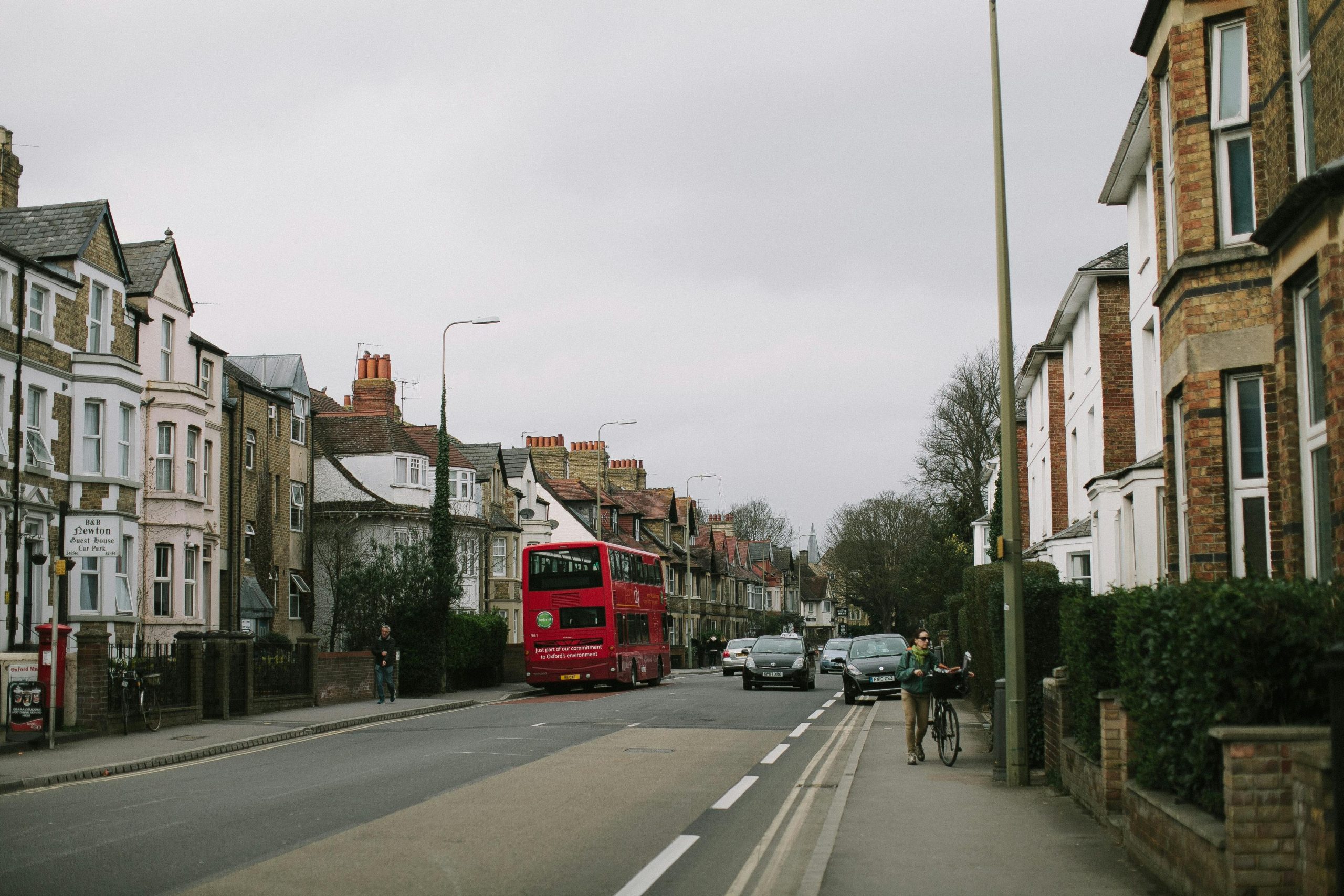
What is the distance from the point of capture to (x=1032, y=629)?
1544cm

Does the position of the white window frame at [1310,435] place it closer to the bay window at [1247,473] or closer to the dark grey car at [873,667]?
the bay window at [1247,473]

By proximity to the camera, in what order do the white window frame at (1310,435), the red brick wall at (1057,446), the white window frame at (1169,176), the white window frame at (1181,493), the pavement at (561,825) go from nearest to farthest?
the pavement at (561,825), the white window frame at (1310,435), the white window frame at (1181,493), the white window frame at (1169,176), the red brick wall at (1057,446)

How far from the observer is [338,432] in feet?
161

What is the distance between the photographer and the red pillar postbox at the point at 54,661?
19500mm

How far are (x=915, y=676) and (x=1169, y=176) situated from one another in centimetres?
671

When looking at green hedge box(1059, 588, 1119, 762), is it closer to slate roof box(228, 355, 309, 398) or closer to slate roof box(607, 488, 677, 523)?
slate roof box(228, 355, 309, 398)

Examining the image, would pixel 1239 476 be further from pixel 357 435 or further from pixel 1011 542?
pixel 357 435

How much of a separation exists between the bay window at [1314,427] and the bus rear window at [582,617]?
2656 centimetres

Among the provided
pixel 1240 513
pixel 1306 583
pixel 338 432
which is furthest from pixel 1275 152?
pixel 338 432

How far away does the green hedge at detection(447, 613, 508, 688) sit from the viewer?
1489 inches

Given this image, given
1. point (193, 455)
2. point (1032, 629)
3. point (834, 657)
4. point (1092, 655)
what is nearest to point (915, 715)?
point (1032, 629)

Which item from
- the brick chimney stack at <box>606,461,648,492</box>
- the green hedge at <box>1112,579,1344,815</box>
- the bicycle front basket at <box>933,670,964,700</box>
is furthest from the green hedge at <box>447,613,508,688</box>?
the brick chimney stack at <box>606,461,648,492</box>

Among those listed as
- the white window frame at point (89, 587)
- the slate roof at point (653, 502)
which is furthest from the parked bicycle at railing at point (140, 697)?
the slate roof at point (653, 502)

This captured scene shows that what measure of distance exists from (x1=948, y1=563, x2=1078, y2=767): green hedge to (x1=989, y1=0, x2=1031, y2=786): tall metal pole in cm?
68
